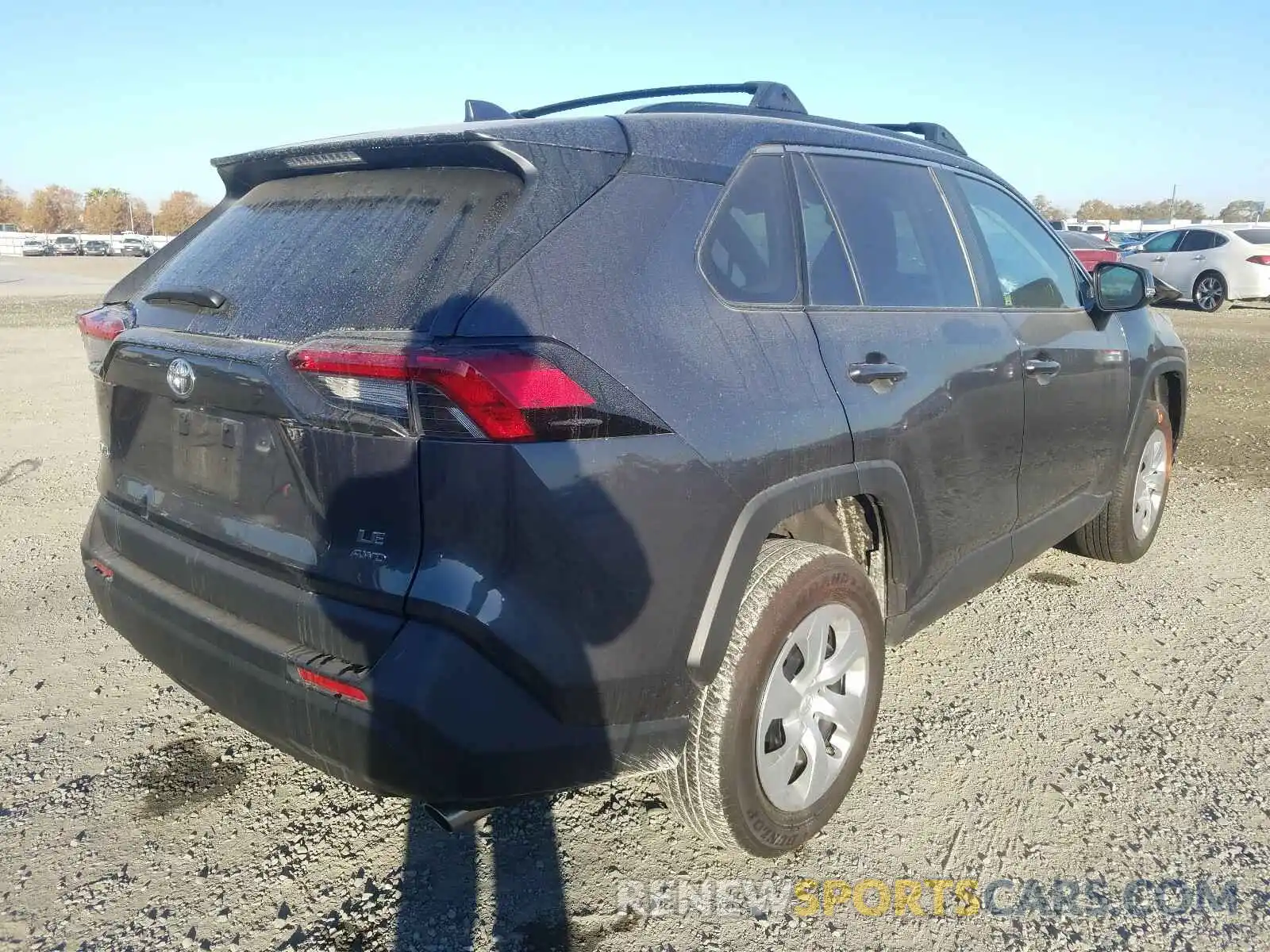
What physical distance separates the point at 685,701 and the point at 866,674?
0.76 meters

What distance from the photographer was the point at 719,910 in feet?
7.63

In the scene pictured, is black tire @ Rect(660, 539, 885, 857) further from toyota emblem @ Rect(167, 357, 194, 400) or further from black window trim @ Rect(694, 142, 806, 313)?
toyota emblem @ Rect(167, 357, 194, 400)

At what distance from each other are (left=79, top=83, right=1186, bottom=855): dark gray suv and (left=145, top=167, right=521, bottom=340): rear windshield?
10 millimetres

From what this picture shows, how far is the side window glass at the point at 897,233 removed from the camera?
9.10 feet

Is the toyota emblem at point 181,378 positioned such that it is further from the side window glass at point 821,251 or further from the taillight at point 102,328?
the side window glass at point 821,251

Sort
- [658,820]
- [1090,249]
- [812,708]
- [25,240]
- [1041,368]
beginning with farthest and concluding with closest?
[25,240], [1090,249], [1041,368], [658,820], [812,708]

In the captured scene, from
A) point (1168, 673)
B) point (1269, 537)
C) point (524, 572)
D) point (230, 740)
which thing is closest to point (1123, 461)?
point (1168, 673)

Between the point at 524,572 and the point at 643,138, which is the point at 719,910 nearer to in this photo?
the point at 524,572

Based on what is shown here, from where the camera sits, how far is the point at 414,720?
1828mm

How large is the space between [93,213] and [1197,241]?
127353 millimetres

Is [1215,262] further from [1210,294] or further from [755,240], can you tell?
[755,240]

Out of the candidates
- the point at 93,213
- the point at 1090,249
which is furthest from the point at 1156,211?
the point at 93,213

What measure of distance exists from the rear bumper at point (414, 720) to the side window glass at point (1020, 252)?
7.37 ft

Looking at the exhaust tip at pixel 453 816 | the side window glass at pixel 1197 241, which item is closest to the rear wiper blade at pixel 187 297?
the exhaust tip at pixel 453 816
